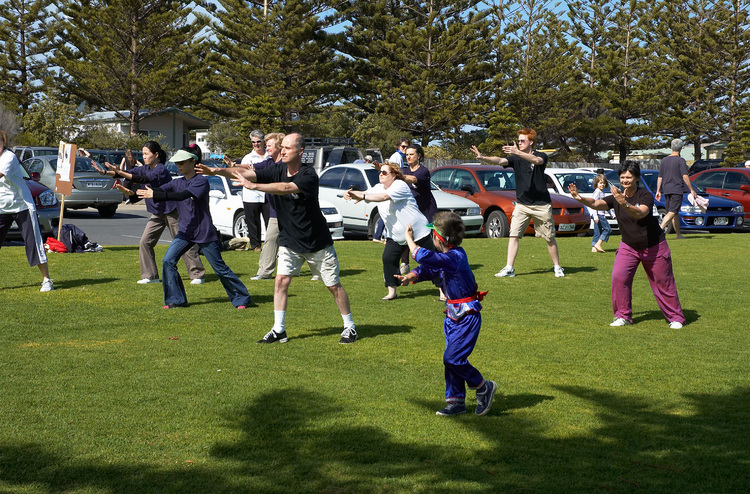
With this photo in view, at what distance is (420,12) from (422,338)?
157ft

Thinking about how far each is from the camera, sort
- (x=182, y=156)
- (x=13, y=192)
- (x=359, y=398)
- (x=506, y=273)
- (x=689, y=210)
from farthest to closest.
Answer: (x=689, y=210) < (x=506, y=273) < (x=13, y=192) < (x=182, y=156) < (x=359, y=398)

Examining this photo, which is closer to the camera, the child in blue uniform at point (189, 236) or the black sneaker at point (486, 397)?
the black sneaker at point (486, 397)

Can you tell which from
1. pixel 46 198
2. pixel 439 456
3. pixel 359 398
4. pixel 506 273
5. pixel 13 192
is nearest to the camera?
pixel 439 456

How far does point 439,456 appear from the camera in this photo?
467 centimetres

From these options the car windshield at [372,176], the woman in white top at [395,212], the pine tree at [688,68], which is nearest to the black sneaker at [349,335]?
the woman in white top at [395,212]

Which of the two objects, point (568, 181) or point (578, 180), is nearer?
point (568, 181)

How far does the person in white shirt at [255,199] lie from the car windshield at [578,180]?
28.4ft

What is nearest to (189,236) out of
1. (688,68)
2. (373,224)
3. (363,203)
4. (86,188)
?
(373,224)

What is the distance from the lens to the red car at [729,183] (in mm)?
21172

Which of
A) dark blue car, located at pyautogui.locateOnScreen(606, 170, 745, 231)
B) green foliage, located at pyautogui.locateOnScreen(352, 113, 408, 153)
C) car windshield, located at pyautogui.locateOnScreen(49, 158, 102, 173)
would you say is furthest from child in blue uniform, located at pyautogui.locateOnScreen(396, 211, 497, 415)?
green foliage, located at pyautogui.locateOnScreen(352, 113, 408, 153)

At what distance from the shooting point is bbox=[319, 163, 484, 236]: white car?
17.5m

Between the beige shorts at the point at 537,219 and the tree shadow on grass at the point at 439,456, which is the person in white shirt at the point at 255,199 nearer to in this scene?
the beige shorts at the point at 537,219

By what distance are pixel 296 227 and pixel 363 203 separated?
10411 mm

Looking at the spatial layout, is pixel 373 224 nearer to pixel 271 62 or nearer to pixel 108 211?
pixel 108 211
